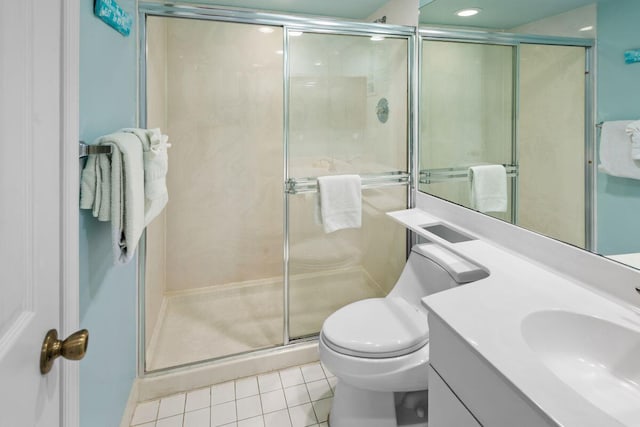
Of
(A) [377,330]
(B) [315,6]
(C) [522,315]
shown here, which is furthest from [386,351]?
(B) [315,6]

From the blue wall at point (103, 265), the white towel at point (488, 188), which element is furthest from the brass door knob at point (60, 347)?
the white towel at point (488, 188)

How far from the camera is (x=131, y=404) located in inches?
64.5

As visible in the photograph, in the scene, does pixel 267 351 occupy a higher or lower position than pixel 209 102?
lower

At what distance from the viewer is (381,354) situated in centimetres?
131

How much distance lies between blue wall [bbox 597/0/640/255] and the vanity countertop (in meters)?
0.20

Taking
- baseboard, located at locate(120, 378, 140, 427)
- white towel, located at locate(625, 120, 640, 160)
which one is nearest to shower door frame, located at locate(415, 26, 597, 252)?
white towel, located at locate(625, 120, 640, 160)

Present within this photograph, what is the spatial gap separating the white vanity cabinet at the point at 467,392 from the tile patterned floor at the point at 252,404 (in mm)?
898

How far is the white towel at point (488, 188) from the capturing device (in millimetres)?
1468

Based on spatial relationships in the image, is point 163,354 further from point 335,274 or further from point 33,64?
point 33,64

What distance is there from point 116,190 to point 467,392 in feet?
3.49

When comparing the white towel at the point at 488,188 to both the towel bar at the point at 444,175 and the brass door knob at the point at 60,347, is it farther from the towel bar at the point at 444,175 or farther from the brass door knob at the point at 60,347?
the brass door knob at the point at 60,347

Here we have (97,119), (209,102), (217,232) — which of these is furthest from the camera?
(217,232)

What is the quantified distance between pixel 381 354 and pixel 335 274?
40.2 inches

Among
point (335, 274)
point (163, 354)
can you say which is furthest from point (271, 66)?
point (163, 354)
